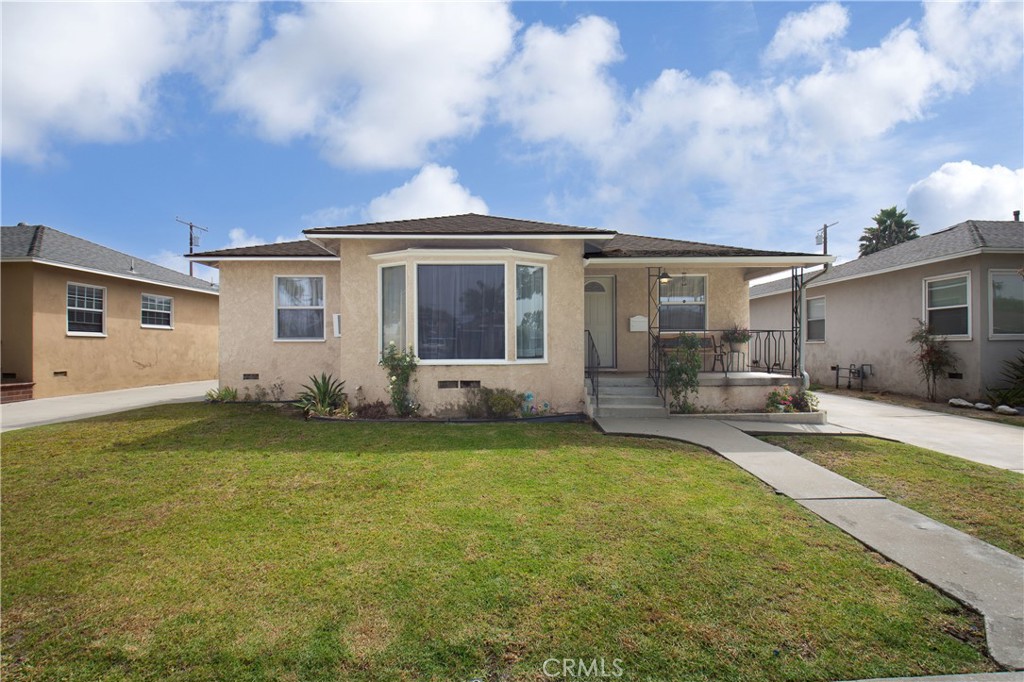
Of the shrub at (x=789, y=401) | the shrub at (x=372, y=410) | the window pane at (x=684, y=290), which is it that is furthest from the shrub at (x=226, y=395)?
the shrub at (x=789, y=401)

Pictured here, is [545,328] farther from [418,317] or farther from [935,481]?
[935,481]

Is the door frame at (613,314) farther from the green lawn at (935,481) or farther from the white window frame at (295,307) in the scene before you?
the white window frame at (295,307)

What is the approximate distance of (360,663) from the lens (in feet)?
7.06

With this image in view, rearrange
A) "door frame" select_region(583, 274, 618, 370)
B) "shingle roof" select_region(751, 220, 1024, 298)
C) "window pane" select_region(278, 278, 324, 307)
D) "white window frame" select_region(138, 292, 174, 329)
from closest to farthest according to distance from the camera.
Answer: "shingle roof" select_region(751, 220, 1024, 298) < "door frame" select_region(583, 274, 618, 370) < "window pane" select_region(278, 278, 324, 307) < "white window frame" select_region(138, 292, 174, 329)

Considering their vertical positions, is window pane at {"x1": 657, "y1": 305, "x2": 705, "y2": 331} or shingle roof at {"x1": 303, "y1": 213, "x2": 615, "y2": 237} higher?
shingle roof at {"x1": 303, "y1": 213, "x2": 615, "y2": 237}

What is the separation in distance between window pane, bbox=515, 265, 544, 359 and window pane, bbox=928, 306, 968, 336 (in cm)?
1095

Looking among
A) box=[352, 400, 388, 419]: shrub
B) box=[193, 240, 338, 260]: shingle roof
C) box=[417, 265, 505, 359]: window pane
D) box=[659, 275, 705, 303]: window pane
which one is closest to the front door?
box=[659, 275, 705, 303]: window pane

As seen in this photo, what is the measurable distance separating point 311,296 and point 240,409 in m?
3.12

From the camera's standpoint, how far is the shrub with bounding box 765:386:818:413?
859 cm

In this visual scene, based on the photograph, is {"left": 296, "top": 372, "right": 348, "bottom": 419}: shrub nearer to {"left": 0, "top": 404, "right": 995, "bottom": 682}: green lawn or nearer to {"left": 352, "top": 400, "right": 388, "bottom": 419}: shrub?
{"left": 352, "top": 400, "right": 388, "bottom": 419}: shrub

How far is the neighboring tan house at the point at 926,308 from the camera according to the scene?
1034cm

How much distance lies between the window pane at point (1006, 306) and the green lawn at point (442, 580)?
1056 cm

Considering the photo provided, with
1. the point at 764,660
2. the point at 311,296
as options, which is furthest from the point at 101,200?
the point at 764,660

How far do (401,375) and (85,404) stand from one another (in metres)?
9.14
